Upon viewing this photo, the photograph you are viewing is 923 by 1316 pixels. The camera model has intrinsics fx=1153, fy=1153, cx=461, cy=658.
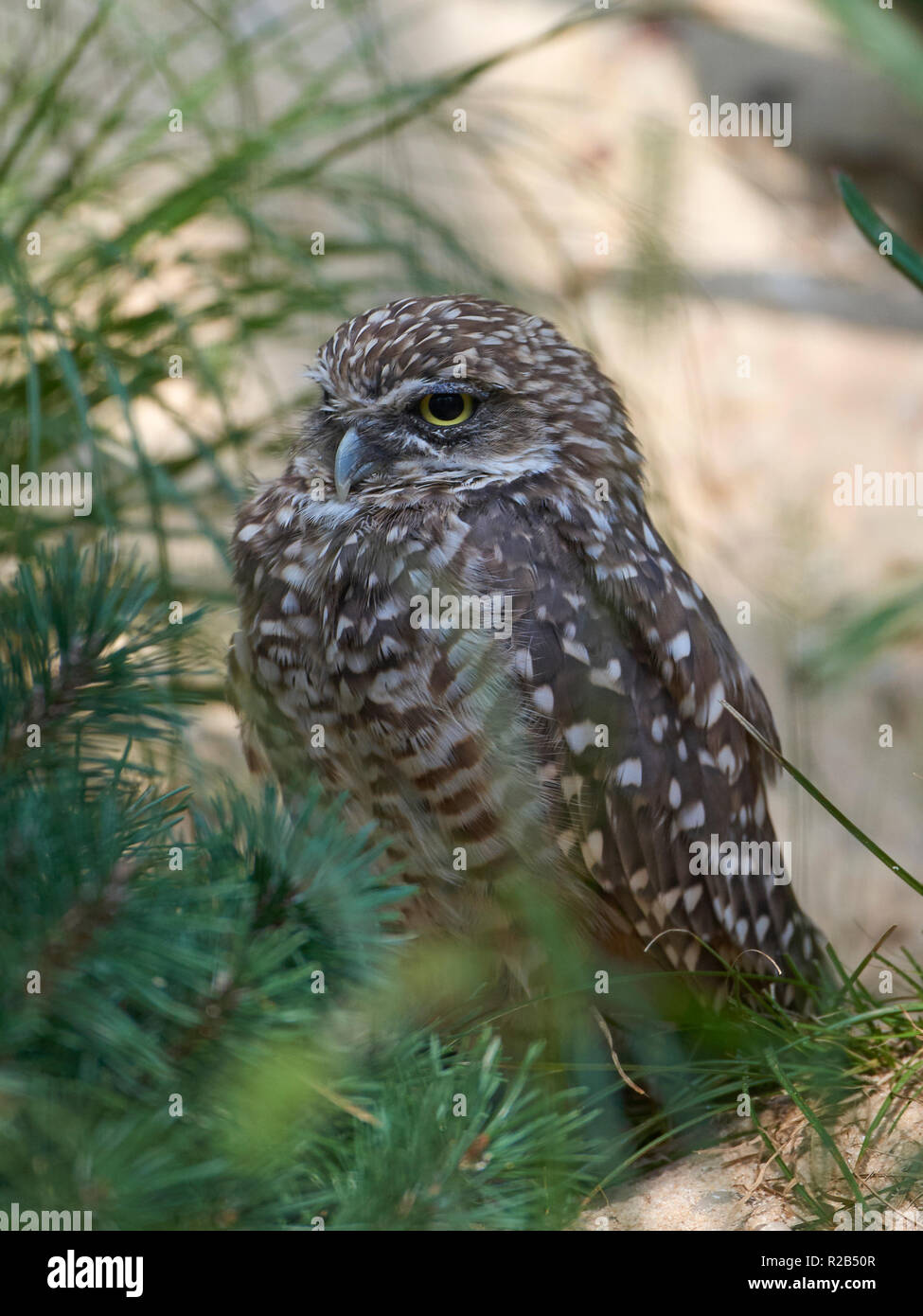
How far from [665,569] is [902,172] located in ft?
13.2

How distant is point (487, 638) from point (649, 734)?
375 millimetres

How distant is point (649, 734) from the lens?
1.90 metres

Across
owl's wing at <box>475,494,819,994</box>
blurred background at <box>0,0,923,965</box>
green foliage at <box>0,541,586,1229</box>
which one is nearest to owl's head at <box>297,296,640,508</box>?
owl's wing at <box>475,494,819,994</box>

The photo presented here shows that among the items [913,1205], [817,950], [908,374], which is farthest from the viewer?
[908,374]

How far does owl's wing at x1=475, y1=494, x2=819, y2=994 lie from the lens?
69.3 inches

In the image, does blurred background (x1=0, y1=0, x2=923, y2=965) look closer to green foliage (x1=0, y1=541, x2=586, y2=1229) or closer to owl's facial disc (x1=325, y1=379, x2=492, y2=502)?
owl's facial disc (x1=325, y1=379, x2=492, y2=502)

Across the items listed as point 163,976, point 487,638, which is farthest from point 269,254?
point 163,976

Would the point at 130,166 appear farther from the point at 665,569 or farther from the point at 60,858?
the point at 60,858

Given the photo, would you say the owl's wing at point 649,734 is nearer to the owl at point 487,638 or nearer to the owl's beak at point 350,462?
the owl at point 487,638

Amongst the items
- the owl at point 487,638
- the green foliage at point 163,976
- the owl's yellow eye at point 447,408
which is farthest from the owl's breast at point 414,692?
the green foliage at point 163,976

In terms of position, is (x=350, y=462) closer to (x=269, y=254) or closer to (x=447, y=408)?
(x=447, y=408)

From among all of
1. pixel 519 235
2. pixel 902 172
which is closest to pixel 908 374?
pixel 902 172

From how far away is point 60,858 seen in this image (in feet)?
2.64
